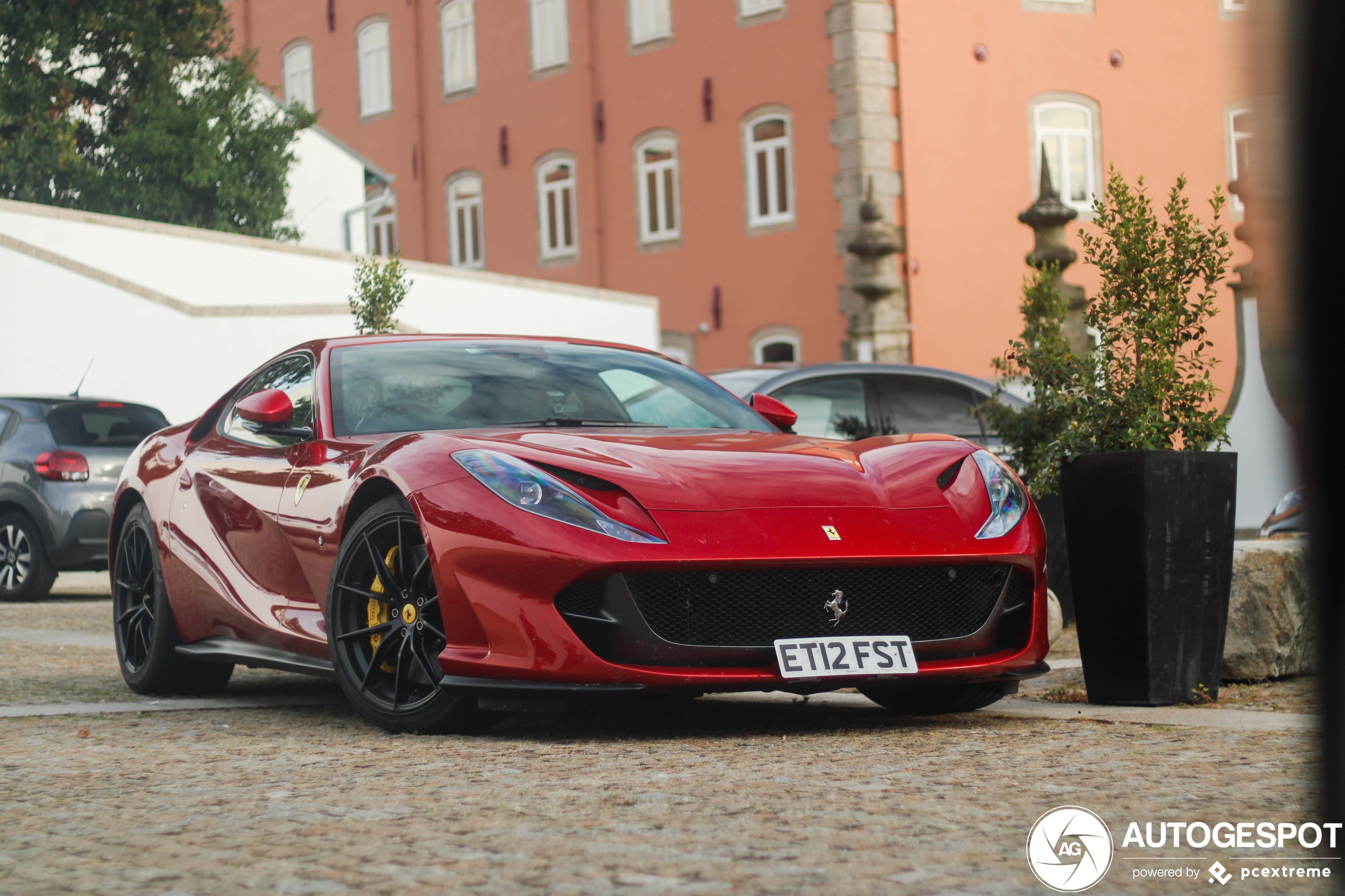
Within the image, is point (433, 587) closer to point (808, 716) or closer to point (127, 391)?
point (808, 716)

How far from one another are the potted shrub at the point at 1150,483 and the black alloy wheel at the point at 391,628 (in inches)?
82.0

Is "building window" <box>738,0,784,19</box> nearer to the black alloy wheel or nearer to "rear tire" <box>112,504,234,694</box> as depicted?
"rear tire" <box>112,504,234,694</box>

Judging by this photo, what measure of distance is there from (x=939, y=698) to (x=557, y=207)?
27377 millimetres

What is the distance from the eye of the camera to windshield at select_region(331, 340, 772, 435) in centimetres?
598

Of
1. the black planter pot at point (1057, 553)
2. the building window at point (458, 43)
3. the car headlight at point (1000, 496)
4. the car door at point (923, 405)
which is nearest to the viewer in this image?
the car headlight at point (1000, 496)

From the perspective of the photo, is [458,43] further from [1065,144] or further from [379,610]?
[379,610]

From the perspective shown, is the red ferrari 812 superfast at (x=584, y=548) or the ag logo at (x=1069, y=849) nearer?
the ag logo at (x=1069, y=849)

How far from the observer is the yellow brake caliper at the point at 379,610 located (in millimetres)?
5305

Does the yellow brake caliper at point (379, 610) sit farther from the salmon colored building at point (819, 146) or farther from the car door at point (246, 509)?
the salmon colored building at point (819, 146)

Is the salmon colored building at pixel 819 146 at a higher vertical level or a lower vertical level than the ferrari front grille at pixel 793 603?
higher

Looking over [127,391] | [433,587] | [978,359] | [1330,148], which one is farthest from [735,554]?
[978,359]

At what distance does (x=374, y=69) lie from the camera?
3638cm

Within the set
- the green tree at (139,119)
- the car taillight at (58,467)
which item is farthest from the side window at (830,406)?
the green tree at (139,119)

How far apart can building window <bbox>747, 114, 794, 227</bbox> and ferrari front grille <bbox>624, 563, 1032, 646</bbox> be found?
76.8 ft
